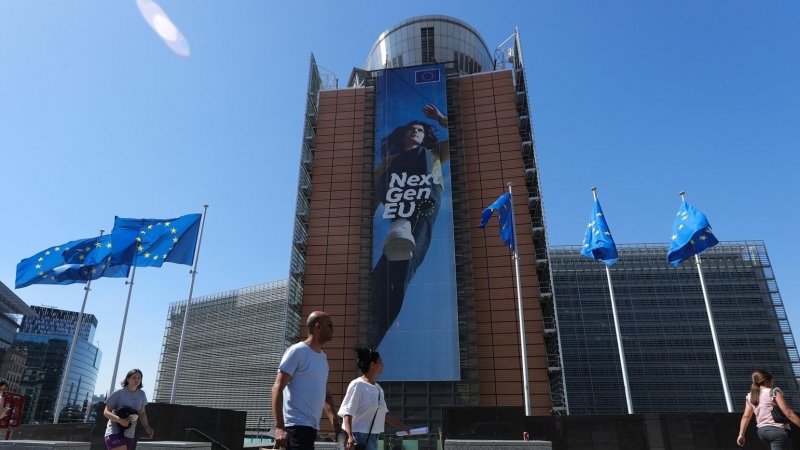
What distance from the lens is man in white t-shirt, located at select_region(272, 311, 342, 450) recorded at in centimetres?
404

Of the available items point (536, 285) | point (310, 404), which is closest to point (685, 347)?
point (536, 285)

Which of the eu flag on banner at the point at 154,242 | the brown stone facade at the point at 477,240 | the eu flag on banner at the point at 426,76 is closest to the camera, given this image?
the eu flag on banner at the point at 154,242

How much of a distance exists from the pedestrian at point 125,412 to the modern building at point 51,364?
116424 mm

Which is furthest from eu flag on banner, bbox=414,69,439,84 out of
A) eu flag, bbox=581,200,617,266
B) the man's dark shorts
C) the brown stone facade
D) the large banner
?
the man's dark shorts

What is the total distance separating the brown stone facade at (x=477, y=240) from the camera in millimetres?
31562

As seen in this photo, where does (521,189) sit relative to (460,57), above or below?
below

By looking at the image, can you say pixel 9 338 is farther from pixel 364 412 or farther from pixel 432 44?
pixel 364 412

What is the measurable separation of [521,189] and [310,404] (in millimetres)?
33593

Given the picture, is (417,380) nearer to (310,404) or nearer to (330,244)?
(330,244)

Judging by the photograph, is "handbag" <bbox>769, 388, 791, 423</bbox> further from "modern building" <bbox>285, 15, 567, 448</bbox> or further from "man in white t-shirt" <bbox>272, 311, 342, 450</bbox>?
"modern building" <bbox>285, 15, 567, 448</bbox>

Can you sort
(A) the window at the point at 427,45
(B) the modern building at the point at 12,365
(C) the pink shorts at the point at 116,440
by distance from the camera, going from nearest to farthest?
(C) the pink shorts at the point at 116,440 < (A) the window at the point at 427,45 < (B) the modern building at the point at 12,365

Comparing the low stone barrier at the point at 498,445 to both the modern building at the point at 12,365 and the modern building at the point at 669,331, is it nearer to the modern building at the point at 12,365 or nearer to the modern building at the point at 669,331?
the modern building at the point at 669,331

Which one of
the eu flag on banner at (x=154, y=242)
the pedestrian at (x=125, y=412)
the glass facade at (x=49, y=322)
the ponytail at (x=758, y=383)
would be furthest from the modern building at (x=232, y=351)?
the ponytail at (x=758, y=383)

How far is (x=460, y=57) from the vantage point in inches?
1825
